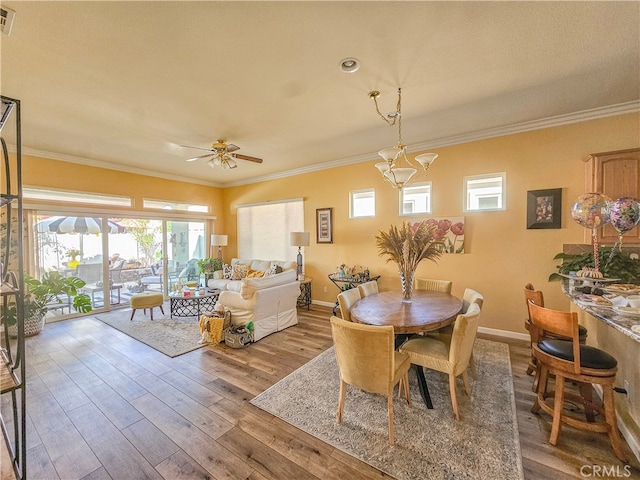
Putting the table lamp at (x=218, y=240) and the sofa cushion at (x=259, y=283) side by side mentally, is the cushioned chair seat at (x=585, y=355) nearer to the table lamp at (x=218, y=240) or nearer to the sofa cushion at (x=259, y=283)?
the sofa cushion at (x=259, y=283)

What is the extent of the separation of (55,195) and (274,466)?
5919mm

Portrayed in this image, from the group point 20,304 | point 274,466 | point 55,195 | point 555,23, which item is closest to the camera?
point 20,304

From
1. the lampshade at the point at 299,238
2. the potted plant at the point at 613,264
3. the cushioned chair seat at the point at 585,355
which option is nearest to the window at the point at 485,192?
the potted plant at the point at 613,264

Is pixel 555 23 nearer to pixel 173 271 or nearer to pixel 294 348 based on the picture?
pixel 294 348

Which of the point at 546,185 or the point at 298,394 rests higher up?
the point at 546,185

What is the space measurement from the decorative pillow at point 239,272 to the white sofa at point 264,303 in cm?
198

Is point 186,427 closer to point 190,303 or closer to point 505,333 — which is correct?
point 190,303

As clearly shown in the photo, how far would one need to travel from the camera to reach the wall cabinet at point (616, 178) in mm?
2922

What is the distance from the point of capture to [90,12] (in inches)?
71.2

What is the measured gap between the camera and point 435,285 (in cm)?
360

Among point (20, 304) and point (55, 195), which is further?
point (55, 195)

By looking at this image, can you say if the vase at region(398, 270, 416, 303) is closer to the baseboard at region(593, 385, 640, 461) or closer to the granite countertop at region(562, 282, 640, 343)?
the granite countertop at region(562, 282, 640, 343)

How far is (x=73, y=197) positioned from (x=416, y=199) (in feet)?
21.0

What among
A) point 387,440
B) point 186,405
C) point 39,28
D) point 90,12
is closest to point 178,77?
point 90,12
